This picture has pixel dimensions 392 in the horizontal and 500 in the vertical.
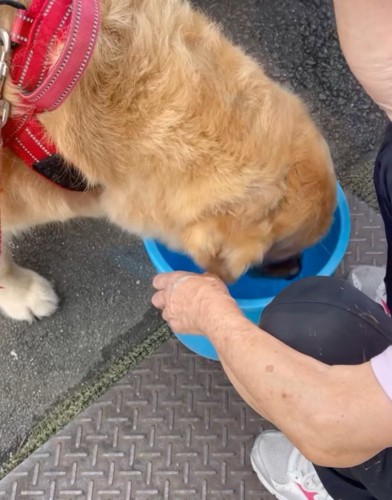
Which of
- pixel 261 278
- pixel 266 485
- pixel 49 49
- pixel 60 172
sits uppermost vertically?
pixel 49 49

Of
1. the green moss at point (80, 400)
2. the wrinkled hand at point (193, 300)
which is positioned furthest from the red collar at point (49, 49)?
the green moss at point (80, 400)

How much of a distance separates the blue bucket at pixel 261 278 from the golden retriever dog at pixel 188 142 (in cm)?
33

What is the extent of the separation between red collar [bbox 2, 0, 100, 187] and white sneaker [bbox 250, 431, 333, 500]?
1.22 metres

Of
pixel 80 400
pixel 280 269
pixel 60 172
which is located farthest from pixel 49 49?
pixel 80 400

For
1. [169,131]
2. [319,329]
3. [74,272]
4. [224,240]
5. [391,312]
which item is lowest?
[74,272]

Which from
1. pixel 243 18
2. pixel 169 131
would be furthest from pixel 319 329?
pixel 243 18

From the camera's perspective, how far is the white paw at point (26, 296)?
209 cm

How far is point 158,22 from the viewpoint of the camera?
140 centimetres

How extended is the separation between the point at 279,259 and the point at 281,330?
8.5 inches

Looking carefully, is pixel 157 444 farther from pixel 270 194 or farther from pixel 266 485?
pixel 270 194

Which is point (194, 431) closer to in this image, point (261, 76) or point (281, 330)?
point (281, 330)

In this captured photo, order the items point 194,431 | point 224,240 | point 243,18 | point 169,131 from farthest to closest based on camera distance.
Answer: point 243,18 < point 194,431 < point 224,240 < point 169,131

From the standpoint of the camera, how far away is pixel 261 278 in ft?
6.53

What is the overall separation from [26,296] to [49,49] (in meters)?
1.02
